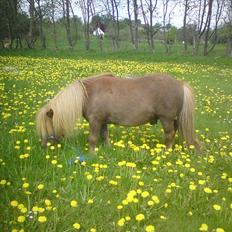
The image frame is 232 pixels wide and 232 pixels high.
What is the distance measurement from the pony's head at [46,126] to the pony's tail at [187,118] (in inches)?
96.4

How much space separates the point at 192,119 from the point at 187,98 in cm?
44

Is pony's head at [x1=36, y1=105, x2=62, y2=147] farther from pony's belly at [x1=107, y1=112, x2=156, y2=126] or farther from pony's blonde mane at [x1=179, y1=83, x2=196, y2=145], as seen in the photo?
pony's blonde mane at [x1=179, y1=83, x2=196, y2=145]

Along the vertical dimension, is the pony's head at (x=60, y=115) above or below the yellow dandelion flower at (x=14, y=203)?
above

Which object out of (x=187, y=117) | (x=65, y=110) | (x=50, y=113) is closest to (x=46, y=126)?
(x=50, y=113)

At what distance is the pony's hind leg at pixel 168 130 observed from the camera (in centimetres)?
663

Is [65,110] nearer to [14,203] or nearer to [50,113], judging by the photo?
[50,113]

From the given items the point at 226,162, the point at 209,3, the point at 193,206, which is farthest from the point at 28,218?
the point at 209,3

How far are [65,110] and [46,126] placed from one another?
1.44 ft

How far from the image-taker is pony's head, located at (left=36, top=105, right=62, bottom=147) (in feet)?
19.9

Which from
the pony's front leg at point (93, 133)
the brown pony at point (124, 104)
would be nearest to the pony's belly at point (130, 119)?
the brown pony at point (124, 104)

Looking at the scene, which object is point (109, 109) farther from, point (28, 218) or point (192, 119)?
point (28, 218)

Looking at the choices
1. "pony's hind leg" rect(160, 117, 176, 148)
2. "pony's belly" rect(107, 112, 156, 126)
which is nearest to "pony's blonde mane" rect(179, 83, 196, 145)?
"pony's hind leg" rect(160, 117, 176, 148)

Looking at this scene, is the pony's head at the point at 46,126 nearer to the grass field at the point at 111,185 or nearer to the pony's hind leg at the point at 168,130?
the grass field at the point at 111,185

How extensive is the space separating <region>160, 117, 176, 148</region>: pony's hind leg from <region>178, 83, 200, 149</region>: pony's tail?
23cm
